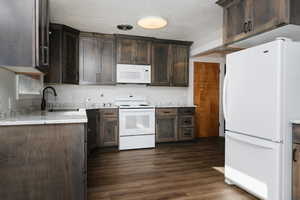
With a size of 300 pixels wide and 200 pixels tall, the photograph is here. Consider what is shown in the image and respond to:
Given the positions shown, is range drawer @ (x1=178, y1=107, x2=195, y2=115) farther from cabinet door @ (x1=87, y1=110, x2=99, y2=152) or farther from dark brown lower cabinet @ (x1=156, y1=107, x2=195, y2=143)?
cabinet door @ (x1=87, y1=110, x2=99, y2=152)

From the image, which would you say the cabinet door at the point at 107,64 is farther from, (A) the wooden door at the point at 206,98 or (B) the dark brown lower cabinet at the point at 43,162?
(B) the dark brown lower cabinet at the point at 43,162

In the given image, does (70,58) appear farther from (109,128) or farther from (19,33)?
(19,33)

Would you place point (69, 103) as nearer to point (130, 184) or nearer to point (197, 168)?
point (130, 184)

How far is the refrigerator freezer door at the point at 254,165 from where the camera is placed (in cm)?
182

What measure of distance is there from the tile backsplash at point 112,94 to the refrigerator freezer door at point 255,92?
2602mm

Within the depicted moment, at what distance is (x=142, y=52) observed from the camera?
4422 millimetres

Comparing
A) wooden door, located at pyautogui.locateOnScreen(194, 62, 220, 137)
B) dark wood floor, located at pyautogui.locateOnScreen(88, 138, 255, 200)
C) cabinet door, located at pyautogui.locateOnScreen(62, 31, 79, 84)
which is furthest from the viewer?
wooden door, located at pyautogui.locateOnScreen(194, 62, 220, 137)

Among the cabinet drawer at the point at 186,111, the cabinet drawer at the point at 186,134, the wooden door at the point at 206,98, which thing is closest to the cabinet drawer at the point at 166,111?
the cabinet drawer at the point at 186,111

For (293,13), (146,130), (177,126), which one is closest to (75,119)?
(293,13)

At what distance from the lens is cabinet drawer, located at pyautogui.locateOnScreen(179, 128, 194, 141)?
14.9ft

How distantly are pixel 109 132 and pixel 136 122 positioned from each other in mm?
589

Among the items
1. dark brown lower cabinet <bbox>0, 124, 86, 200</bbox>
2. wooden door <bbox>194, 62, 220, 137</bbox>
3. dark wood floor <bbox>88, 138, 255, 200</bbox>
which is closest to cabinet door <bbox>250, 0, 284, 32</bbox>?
dark wood floor <bbox>88, 138, 255, 200</bbox>

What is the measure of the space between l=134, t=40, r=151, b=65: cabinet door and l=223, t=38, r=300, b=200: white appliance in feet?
7.94

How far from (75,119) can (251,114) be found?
5.85 feet
